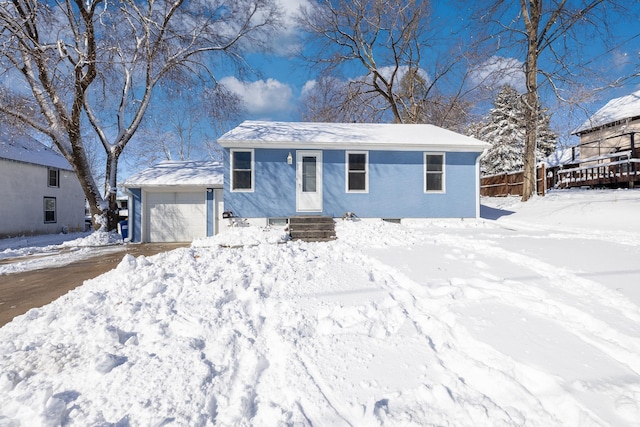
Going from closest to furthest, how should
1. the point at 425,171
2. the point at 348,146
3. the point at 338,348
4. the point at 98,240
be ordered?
1. the point at 338,348
2. the point at 348,146
3. the point at 425,171
4. the point at 98,240

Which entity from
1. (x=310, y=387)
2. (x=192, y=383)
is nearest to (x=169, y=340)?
(x=192, y=383)

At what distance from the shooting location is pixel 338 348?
2.15 meters

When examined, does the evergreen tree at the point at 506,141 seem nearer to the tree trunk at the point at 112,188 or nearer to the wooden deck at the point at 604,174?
the wooden deck at the point at 604,174

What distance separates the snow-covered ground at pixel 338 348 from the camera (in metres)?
1.54

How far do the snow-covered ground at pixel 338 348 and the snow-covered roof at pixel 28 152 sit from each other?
563 inches

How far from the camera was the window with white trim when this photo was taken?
591 inches

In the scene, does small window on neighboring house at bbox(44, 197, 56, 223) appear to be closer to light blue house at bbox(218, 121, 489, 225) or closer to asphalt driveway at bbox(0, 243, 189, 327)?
asphalt driveway at bbox(0, 243, 189, 327)

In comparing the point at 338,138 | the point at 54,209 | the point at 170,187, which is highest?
the point at 338,138

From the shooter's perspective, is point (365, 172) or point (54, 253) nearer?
point (54, 253)

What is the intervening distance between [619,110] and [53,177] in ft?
113

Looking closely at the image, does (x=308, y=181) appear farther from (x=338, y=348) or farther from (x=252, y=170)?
(x=338, y=348)

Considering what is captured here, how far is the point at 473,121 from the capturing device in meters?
16.1

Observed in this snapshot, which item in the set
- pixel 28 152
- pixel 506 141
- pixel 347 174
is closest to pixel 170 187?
pixel 347 174

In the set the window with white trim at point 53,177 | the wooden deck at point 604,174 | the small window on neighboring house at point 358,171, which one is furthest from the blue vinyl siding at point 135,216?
the wooden deck at point 604,174
